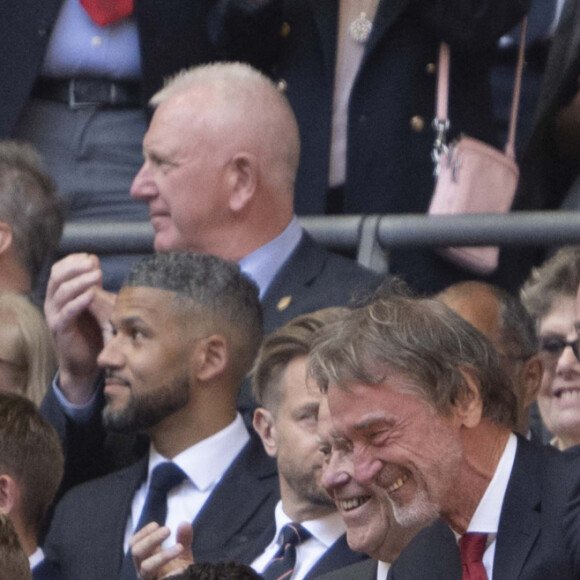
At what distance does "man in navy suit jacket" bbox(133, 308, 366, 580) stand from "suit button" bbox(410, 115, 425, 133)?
103 cm

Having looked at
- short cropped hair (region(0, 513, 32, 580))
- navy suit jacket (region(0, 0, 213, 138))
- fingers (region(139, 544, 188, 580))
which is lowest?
fingers (region(139, 544, 188, 580))

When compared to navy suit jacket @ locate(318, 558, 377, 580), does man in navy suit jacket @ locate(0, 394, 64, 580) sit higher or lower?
lower

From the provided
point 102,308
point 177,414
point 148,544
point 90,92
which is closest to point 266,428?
point 177,414

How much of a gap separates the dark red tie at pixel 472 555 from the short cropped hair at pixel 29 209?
219cm

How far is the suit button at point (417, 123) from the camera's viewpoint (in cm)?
525

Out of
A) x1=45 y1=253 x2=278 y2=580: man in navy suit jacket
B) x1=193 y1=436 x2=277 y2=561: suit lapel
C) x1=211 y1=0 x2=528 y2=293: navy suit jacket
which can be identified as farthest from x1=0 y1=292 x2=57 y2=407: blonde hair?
x1=211 y1=0 x2=528 y2=293: navy suit jacket

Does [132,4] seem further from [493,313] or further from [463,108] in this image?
[493,313]

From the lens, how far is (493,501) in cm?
351

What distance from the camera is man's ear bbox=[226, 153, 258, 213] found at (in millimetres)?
5086

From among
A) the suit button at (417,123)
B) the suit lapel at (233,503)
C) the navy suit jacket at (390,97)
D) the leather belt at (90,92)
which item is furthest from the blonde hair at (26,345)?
the suit button at (417,123)

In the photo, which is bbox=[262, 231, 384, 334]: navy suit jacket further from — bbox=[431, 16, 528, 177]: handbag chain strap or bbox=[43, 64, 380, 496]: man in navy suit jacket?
bbox=[431, 16, 528, 177]: handbag chain strap

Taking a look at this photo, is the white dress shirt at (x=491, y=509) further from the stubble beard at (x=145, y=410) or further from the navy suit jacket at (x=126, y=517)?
the stubble beard at (x=145, y=410)

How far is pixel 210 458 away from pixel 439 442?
→ 108 centimetres

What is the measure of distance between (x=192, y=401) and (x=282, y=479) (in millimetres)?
487
